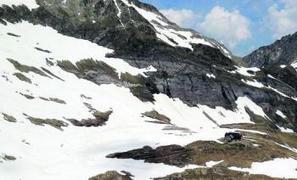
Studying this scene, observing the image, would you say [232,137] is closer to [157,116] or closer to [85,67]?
[157,116]

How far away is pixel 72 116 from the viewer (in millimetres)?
104062

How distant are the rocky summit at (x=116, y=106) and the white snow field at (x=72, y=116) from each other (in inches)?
10.3

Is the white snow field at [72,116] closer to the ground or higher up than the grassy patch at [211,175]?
higher up

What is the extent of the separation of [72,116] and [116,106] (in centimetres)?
2643

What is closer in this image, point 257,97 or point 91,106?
point 91,106

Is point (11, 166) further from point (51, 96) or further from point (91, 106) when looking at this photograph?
point (91, 106)

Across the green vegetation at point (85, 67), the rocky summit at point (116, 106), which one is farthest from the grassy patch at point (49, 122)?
the green vegetation at point (85, 67)

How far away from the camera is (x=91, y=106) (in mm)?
119438

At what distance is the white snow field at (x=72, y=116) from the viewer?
2866 inches

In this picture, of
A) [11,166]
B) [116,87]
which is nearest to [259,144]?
[11,166]

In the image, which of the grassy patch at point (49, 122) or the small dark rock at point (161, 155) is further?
the grassy patch at point (49, 122)

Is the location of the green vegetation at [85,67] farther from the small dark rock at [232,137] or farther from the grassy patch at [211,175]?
the grassy patch at [211,175]

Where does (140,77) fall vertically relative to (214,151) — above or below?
above

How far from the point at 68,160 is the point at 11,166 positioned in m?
11.5
